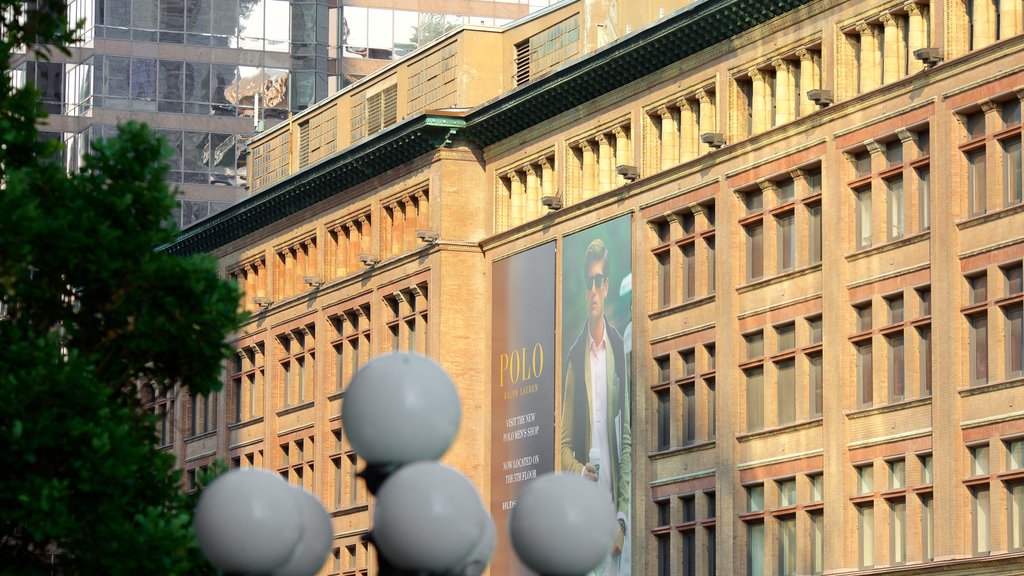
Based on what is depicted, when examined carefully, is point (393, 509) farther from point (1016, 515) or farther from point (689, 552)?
point (689, 552)

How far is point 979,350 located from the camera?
54.8 meters

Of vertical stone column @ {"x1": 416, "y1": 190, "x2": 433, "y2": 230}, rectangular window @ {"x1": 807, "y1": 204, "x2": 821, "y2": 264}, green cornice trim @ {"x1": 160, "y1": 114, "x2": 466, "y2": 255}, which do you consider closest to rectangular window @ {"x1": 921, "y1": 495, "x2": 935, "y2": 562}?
rectangular window @ {"x1": 807, "y1": 204, "x2": 821, "y2": 264}

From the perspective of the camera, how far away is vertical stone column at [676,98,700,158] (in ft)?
218

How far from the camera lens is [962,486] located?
178ft

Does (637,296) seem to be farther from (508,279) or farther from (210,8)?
(210,8)

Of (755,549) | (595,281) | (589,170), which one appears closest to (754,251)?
(595,281)

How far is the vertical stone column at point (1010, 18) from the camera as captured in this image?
178ft

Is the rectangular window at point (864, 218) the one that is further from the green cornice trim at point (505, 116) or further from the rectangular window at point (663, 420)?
the rectangular window at point (663, 420)

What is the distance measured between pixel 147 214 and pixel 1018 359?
1152 inches

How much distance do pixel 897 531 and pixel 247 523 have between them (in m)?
42.4

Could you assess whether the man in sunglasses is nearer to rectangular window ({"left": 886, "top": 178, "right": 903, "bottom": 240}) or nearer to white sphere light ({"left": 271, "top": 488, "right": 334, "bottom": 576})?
rectangular window ({"left": 886, "top": 178, "right": 903, "bottom": 240})

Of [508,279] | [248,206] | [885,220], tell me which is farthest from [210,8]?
[885,220]

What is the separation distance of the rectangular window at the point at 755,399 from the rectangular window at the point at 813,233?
3.59m

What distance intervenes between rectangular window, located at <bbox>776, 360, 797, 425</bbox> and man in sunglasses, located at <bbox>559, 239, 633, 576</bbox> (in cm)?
669
